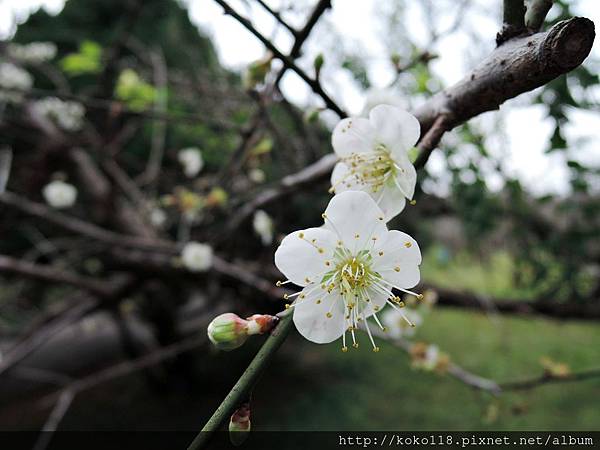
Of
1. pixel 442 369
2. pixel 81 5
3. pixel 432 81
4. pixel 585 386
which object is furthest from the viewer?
pixel 81 5

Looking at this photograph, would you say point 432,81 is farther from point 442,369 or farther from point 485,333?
point 485,333

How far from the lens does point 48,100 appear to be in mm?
3057

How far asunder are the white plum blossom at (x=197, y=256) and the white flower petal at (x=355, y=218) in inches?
49.8

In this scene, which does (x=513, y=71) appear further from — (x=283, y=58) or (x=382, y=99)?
(x=382, y=99)

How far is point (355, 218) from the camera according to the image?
485 mm

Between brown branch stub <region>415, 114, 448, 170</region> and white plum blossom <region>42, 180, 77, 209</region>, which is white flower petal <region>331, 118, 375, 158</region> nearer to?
brown branch stub <region>415, 114, 448, 170</region>

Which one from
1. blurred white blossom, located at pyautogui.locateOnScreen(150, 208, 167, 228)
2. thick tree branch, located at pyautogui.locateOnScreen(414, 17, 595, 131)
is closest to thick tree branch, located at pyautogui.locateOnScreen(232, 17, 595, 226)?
thick tree branch, located at pyautogui.locateOnScreen(414, 17, 595, 131)

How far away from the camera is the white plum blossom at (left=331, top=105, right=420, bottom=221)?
536mm

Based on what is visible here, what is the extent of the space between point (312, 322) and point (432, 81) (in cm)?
119

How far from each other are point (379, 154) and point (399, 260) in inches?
6.6

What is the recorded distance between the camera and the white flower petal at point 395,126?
1.73 ft

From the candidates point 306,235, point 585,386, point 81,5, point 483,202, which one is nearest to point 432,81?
point 483,202

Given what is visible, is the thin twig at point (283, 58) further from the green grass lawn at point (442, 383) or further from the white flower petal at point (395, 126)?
the green grass lawn at point (442, 383)

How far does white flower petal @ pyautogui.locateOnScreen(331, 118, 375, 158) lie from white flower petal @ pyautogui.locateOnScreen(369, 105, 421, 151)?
2 cm
